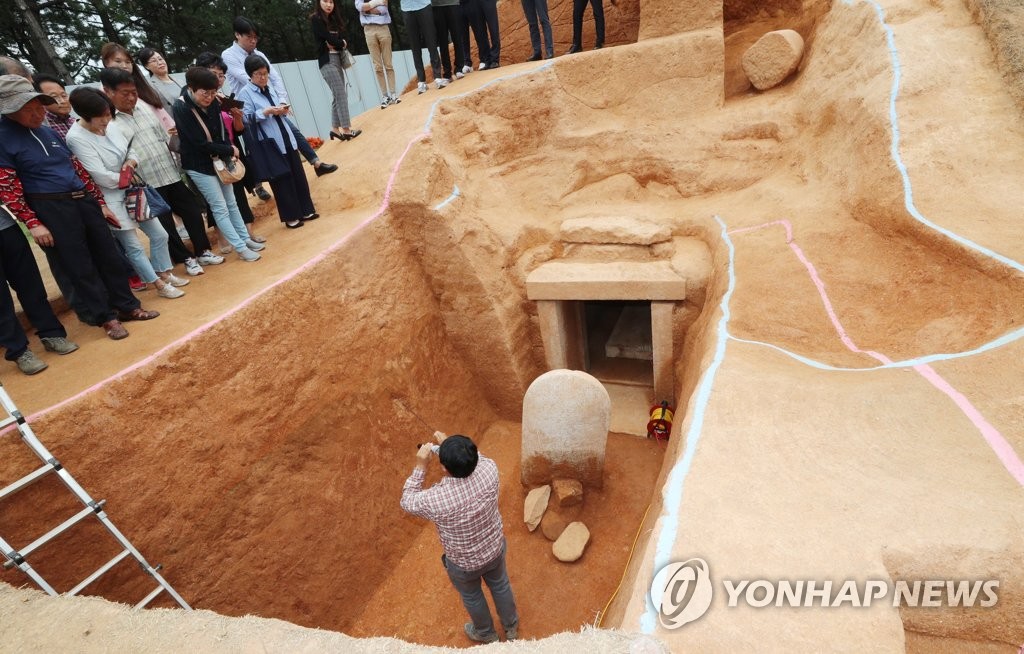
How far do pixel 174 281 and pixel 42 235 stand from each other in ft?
3.93

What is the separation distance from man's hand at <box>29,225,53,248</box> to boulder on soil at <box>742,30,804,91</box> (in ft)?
26.5

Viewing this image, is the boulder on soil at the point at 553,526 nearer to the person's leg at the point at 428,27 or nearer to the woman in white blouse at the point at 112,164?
the woman in white blouse at the point at 112,164

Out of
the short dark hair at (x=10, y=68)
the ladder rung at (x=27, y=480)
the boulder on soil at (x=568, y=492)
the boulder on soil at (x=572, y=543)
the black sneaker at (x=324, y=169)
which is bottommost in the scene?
the boulder on soil at (x=572, y=543)

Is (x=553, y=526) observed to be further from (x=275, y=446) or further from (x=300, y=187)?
(x=300, y=187)

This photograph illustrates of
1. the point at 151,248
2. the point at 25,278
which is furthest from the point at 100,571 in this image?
the point at 151,248

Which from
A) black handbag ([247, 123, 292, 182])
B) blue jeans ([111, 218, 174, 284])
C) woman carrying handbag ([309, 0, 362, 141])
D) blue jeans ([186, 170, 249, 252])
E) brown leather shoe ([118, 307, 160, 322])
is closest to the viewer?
brown leather shoe ([118, 307, 160, 322])

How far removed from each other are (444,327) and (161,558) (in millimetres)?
3527

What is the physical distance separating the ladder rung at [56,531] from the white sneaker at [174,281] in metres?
2.11

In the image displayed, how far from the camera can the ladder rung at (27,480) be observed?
9.68 feet

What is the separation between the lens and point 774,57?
7113 mm

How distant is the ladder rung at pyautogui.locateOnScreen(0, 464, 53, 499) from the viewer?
2949 millimetres

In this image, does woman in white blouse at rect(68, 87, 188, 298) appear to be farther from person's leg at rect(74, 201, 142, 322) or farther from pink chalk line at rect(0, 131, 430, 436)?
pink chalk line at rect(0, 131, 430, 436)

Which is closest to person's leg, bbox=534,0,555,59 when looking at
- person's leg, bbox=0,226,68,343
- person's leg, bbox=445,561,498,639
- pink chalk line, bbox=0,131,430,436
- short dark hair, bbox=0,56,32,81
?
pink chalk line, bbox=0,131,430,436

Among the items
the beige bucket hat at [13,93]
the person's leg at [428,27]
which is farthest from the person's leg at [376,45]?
the beige bucket hat at [13,93]
